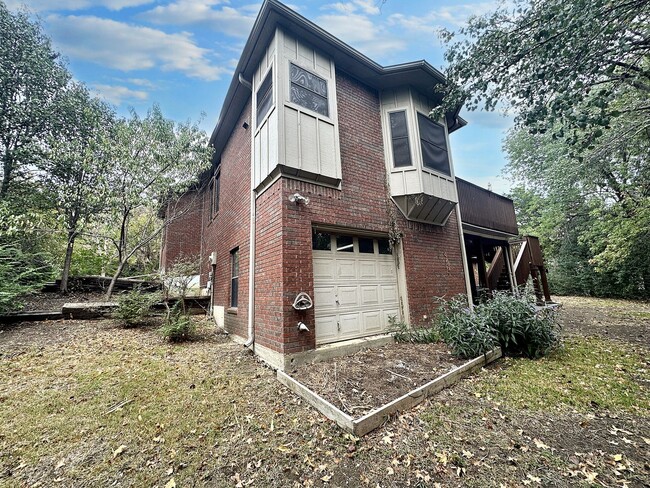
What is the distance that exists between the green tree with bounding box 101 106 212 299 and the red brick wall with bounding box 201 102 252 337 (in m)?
1.21

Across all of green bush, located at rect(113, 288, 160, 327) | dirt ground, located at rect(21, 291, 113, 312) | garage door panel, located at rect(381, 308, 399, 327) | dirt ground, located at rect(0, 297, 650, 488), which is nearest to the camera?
dirt ground, located at rect(0, 297, 650, 488)

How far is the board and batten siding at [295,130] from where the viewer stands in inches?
189

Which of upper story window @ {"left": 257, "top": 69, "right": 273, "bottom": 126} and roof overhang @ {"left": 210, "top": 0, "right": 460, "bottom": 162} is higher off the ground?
roof overhang @ {"left": 210, "top": 0, "right": 460, "bottom": 162}

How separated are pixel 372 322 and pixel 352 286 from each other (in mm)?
904

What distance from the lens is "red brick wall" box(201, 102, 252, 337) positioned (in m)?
6.18

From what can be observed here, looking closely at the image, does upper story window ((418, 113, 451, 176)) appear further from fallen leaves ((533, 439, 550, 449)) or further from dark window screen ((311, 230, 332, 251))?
fallen leaves ((533, 439, 550, 449))

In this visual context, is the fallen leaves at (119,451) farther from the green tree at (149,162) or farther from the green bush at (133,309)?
the green tree at (149,162)

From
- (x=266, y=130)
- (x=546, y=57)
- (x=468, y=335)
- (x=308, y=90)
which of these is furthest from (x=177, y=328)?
(x=546, y=57)

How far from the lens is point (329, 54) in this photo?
580 centimetres

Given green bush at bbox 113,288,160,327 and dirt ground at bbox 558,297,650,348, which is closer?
dirt ground at bbox 558,297,650,348

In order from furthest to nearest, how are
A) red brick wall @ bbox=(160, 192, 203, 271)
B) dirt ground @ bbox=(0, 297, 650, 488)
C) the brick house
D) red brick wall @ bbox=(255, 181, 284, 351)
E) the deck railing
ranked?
red brick wall @ bbox=(160, 192, 203, 271) → the deck railing → the brick house → red brick wall @ bbox=(255, 181, 284, 351) → dirt ground @ bbox=(0, 297, 650, 488)

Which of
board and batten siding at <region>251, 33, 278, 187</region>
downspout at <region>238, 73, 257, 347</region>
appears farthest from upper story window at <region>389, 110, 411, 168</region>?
downspout at <region>238, 73, 257, 347</region>

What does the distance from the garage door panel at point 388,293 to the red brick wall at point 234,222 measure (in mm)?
3073

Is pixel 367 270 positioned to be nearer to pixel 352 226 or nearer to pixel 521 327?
pixel 352 226
